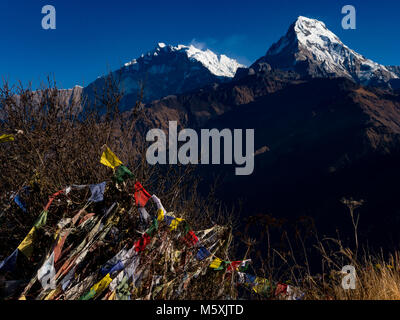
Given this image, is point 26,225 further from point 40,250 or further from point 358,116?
point 358,116

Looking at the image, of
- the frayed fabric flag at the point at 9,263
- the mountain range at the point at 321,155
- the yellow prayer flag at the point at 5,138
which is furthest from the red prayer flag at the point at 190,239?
the mountain range at the point at 321,155

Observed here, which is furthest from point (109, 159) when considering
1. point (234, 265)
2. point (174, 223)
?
point (234, 265)

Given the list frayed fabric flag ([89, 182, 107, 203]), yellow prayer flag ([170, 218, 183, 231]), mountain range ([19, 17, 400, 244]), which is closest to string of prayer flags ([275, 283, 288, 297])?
yellow prayer flag ([170, 218, 183, 231])

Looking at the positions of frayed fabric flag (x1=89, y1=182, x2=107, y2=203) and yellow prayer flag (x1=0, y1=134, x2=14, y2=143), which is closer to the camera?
frayed fabric flag (x1=89, y1=182, x2=107, y2=203)

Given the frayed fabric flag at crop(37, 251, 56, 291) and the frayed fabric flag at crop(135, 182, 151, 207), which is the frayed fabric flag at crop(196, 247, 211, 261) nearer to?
the frayed fabric flag at crop(135, 182, 151, 207)

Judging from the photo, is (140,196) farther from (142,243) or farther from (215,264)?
(215,264)

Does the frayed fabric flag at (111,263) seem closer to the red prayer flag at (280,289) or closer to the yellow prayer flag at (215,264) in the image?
the yellow prayer flag at (215,264)

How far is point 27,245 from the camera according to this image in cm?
257

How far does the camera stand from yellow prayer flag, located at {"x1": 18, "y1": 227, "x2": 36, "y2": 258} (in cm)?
254

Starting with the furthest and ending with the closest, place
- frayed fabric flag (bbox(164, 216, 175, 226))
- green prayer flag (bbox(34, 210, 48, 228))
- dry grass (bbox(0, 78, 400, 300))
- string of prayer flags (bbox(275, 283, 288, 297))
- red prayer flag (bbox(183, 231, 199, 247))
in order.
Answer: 1. red prayer flag (bbox(183, 231, 199, 247))
2. frayed fabric flag (bbox(164, 216, 175, 226))
3. string of prayer flags (bbox(275, 283, 288, 297))
4. green prayer flag (bbox(34, 210, 48, 228))
5. dry grass (bbox(0, 78, 400, 300))

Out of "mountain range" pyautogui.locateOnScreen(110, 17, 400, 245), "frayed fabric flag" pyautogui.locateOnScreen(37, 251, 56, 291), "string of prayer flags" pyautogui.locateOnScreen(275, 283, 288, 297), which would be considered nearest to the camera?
"frayed fabric flag" pyautogui.locateOnScreen(37, 251, 56, 291)

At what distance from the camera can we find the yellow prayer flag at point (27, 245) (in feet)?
8.33

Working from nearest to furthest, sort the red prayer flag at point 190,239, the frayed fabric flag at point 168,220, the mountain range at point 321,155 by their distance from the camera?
1. the frayed fabric flag at point 168,220
2. the red prayer flag at point 190,239
3. the mountain range at point 321,155

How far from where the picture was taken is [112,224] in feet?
9.05
